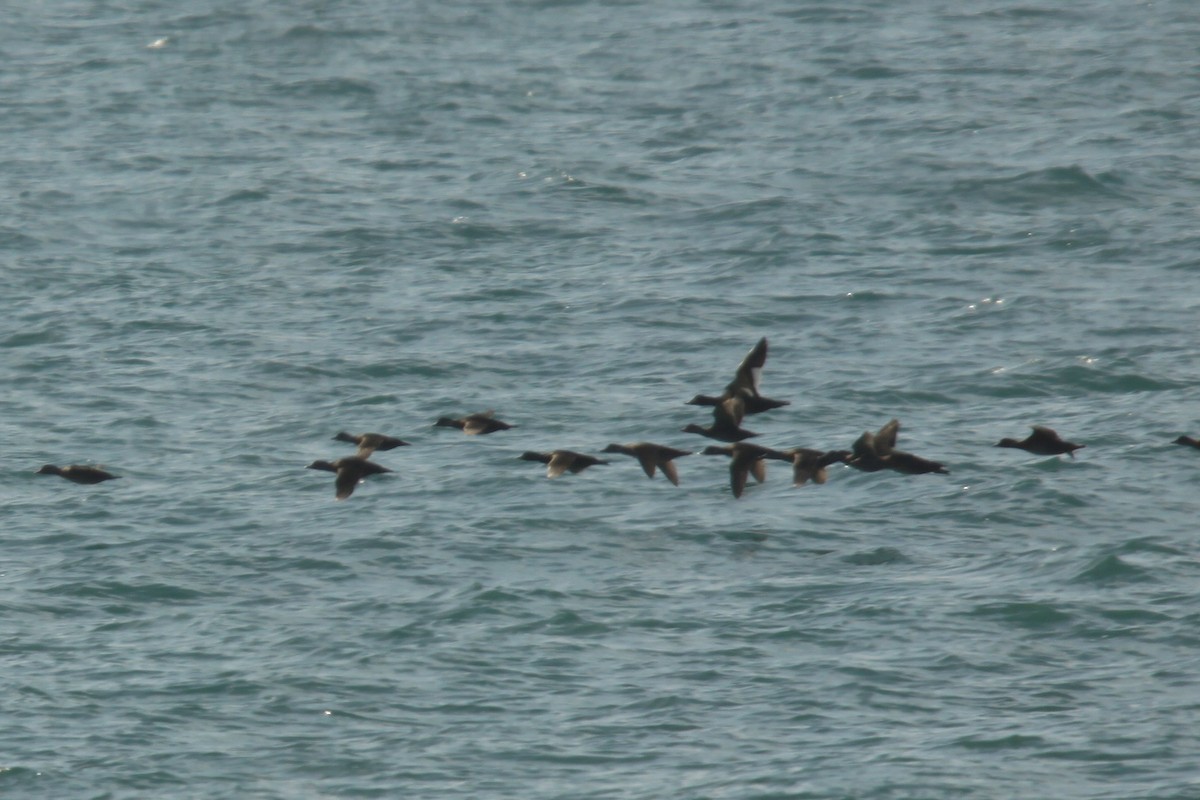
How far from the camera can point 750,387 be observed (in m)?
29.0

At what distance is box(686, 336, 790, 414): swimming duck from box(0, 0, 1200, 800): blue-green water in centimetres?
403

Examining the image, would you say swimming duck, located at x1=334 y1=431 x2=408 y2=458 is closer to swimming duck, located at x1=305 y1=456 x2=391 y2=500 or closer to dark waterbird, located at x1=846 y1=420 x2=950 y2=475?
swimming duck, located at x1=305 y1=456 x2=391 y2=500

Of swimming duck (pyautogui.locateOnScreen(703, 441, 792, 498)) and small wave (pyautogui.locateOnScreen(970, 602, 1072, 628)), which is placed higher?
swimming duck (pyautogui.locateOnScreen(703, 441, 792, 498))

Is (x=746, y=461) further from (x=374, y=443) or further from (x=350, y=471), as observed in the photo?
(x=350, y=471)

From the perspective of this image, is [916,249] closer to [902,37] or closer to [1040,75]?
[1040,75]

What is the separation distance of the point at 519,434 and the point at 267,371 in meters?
6.15

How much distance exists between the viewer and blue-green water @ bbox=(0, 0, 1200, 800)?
95.0 feet

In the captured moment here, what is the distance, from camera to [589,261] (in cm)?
5031

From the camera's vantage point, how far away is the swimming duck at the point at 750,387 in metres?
28.3

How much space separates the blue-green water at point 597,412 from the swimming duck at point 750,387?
159 inches

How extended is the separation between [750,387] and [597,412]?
11280mm

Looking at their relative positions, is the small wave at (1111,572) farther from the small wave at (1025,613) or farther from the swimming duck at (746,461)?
the swimming duck at (746,461)

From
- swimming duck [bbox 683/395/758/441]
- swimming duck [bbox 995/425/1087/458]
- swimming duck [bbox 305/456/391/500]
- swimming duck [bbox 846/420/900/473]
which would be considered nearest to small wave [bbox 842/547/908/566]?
swimming duck [bbox 683/395/758/441]

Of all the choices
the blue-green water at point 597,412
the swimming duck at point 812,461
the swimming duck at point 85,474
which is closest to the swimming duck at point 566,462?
the swimming duck at point 812,461
